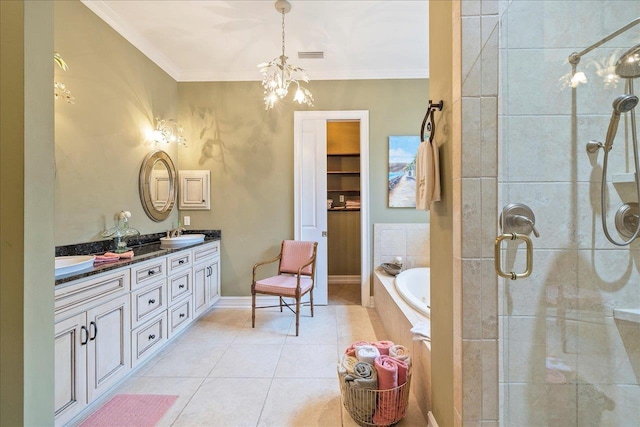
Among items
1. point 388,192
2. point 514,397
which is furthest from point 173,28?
point 514,397

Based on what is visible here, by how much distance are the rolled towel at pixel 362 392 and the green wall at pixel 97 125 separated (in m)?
2.21

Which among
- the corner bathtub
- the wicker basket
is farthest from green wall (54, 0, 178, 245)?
the corner bathtub

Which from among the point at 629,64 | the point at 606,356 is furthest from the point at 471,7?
the point at 606,356

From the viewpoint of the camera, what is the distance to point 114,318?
5.96ft

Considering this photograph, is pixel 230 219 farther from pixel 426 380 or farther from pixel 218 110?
pixel 426 380

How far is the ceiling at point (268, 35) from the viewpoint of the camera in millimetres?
2400

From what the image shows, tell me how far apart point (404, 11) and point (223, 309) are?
367cm

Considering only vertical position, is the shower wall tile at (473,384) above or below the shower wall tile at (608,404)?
above

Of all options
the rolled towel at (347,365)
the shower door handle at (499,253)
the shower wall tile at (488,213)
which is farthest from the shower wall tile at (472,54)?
the rolled towel at (347,365)

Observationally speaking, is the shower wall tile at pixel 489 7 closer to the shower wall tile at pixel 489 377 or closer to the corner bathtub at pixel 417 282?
the shower wall tile at pixel 489 377

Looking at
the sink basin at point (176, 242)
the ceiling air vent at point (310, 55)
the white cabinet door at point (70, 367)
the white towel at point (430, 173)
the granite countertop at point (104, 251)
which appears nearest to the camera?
the white towel at point (430, 173)

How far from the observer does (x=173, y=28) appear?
106 inches

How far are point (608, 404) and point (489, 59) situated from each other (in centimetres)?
147

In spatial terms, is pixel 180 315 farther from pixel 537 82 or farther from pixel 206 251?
pixel 537 82
